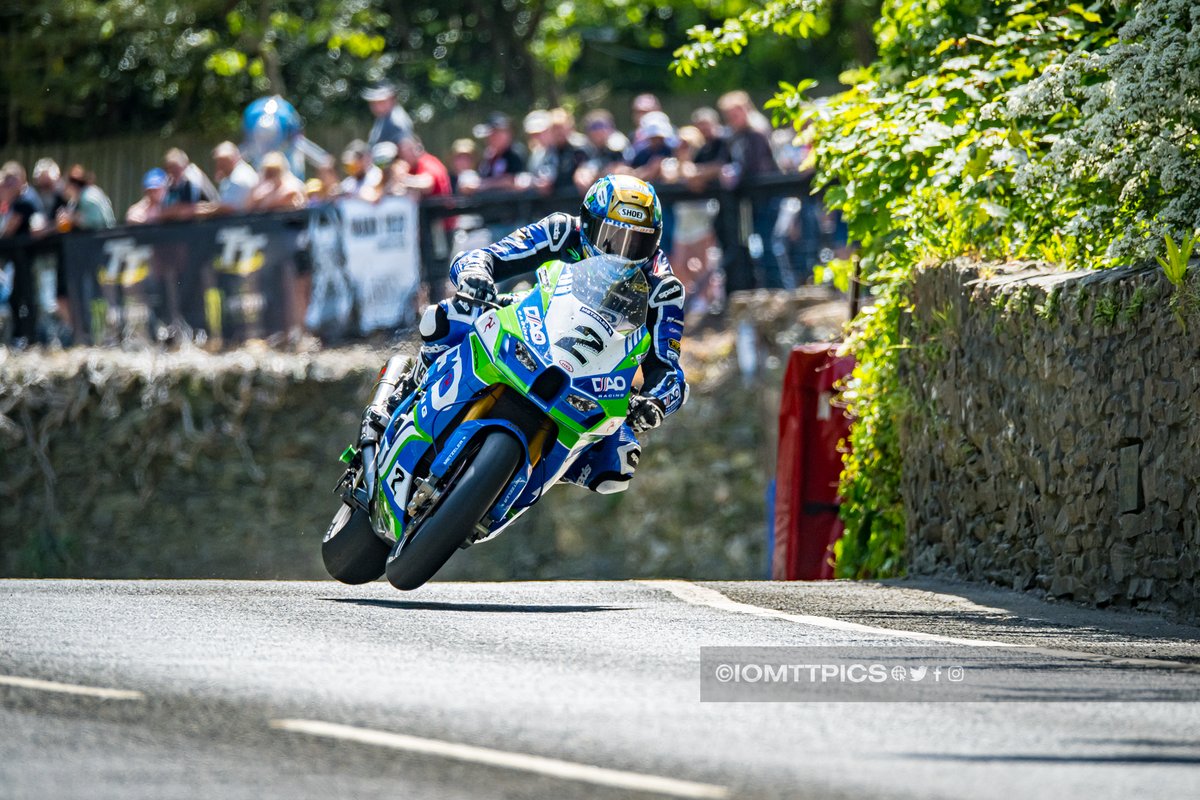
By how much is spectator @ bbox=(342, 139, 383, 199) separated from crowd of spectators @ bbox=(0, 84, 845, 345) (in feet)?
0.06

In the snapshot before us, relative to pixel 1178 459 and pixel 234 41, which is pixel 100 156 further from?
pixel 1178 459

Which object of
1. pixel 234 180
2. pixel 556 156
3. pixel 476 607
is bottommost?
pixel 476 607

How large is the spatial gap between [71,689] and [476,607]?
9.07 ft

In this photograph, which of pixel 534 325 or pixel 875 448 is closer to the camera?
pixel 534 325

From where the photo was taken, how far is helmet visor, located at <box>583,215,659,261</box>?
862 cm

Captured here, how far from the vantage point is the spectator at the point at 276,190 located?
58.2 feet

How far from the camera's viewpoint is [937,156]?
36.9ft

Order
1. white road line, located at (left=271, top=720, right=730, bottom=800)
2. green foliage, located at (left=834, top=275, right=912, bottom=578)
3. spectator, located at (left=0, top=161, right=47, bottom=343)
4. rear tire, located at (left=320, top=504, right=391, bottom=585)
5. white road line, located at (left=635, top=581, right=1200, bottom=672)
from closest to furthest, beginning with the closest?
white road line, located at (left=271, top=720, right=730, bottom=800)
white road line, located at (left=635, top=581, right=1200, bottom=672)
rear tire, located at (left=320, top=504, right=391, bottom=585)
green foliage, located at (left=834, top=275, right=912, bottom=578)
spectator, located at (left=0, top=161, right=47, bottom=343)

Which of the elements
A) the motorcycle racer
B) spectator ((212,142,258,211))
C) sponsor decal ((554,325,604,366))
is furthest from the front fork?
spectator ((212,142,258,211))

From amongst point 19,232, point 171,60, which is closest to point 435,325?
point 19,232

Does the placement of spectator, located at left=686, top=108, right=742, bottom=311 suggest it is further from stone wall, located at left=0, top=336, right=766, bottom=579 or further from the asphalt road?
the asphalt road

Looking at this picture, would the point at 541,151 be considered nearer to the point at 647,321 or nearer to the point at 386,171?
the point at 386,171

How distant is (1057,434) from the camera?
9055 millimetres

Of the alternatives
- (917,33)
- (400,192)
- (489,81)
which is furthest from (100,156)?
(917,33)
